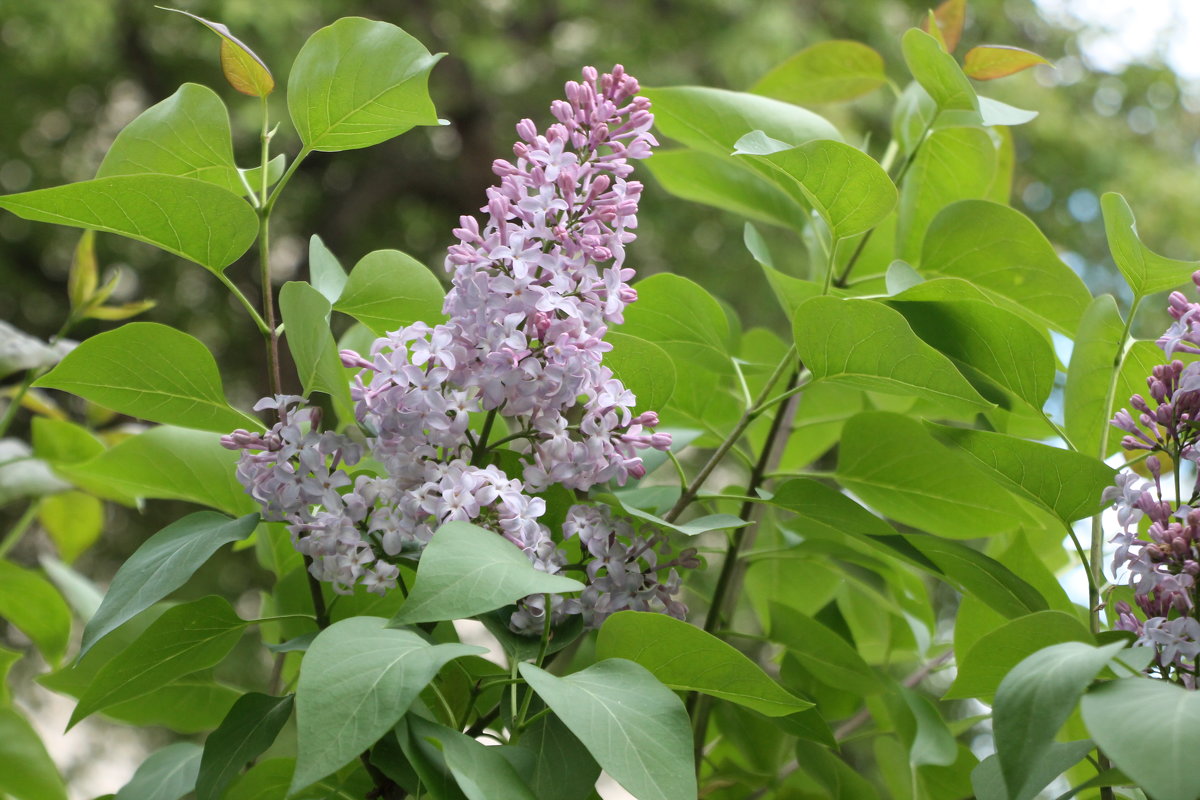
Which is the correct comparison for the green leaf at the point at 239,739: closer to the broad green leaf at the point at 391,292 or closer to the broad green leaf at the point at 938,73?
the broad green leaf at the point at 391,292

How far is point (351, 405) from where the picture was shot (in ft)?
1.07

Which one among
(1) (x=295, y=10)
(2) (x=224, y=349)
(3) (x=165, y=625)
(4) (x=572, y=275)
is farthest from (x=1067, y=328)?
(2) (x=224, y=349)

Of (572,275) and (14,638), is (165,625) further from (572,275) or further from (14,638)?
(14,638)

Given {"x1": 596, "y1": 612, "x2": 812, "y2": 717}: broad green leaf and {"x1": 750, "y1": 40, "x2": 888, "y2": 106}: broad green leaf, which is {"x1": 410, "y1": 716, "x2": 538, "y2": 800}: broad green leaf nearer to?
{"x1": 596, "y1": 612, "x2": 812, "y2": 717}: broad green leaf

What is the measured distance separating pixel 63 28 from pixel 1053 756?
9.26ft

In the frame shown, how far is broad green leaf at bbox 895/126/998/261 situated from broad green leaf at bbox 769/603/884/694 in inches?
6.0

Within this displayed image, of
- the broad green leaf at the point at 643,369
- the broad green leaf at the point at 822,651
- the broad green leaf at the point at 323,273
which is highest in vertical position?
the broad green leaf at the point at 643,369

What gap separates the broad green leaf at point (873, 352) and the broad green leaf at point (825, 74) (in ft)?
0.69

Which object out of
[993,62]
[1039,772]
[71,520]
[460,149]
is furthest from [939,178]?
[460,149]

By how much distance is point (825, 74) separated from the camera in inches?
19.5

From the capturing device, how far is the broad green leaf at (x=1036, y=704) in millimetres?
216

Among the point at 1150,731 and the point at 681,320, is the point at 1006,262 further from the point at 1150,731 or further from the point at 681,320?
the point at 1150,731

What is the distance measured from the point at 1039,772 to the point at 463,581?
14 cm

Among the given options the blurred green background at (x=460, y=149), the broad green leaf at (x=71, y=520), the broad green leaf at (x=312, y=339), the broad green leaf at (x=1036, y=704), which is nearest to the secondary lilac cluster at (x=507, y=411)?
the broad green leaf at (x=312, y=339)
